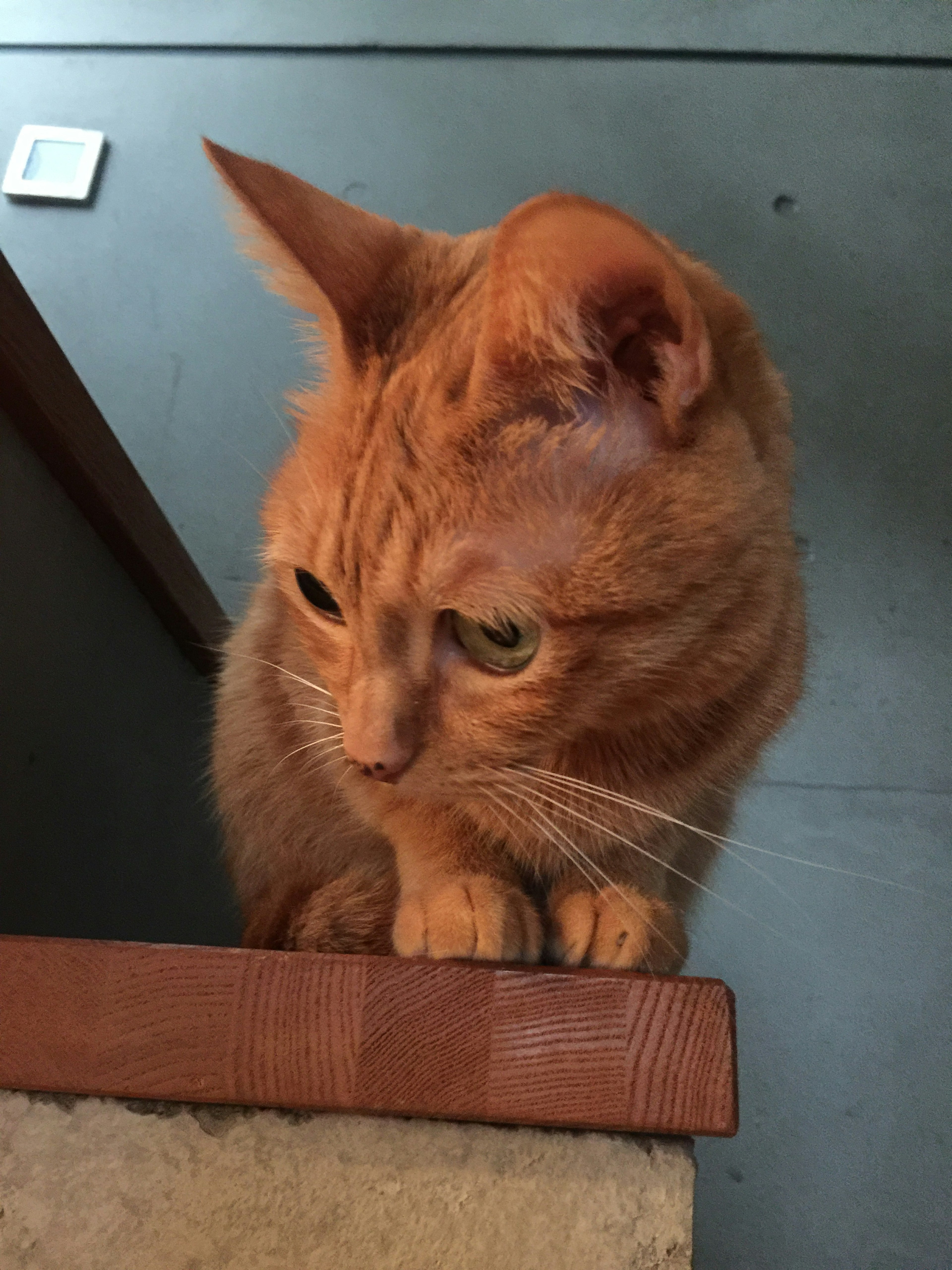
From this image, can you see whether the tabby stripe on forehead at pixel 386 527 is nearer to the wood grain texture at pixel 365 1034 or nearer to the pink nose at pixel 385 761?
the pink nose at pixel 385 761

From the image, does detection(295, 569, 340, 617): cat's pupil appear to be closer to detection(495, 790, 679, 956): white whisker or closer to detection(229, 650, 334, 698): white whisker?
detection(229, 650, 334, 698): white whisker

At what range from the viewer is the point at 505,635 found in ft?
2.34

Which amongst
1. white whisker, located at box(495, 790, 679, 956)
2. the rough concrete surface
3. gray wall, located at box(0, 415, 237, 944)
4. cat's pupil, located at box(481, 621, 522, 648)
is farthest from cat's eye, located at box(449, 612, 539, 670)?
gray wall, located at box(0, 415, 237, 944)

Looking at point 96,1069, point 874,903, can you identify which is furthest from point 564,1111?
point 874,903

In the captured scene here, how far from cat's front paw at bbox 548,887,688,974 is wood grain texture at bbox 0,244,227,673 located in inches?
33.7

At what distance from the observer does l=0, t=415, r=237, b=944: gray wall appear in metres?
1.17

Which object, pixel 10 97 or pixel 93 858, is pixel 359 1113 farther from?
pixel 10 97

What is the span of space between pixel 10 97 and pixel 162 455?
0.90 metres

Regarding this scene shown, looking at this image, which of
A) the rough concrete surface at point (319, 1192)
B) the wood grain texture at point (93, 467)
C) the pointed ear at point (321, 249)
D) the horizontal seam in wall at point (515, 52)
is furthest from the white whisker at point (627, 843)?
the horizontal seam in wall at point (515, 52)

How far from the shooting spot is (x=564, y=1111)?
705 millimetres

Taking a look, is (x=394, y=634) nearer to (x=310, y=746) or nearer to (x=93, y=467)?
(x=310, y=746)

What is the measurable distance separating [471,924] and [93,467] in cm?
84

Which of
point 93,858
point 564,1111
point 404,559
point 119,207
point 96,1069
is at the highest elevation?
point 119,207

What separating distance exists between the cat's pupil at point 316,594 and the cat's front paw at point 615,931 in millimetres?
349
